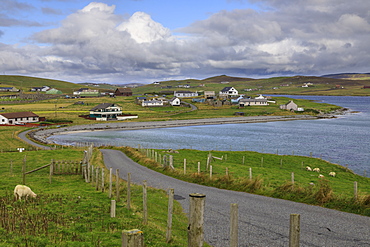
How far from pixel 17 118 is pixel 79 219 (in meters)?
120

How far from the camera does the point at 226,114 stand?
164 metres

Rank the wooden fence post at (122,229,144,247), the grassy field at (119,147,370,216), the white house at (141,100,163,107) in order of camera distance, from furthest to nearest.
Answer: the white house at (141,100,163,107) → the grassy field at (119,147,370,216) → the wooden fence post at (122,229,144,247)

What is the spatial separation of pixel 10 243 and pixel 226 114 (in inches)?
6130

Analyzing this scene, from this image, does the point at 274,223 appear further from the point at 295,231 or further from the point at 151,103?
the point at 151,103

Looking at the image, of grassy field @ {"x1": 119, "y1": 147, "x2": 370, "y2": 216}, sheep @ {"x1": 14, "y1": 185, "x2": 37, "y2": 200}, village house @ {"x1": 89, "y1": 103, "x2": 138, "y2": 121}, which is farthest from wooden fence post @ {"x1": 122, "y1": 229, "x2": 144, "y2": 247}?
village house @ {"x1": 89, "y1": 103, "x2": 138, "y2": 121}

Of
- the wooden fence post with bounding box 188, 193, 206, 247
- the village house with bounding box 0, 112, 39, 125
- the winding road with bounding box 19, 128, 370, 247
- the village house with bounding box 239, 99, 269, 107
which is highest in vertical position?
the village house with bounding box 239, 99, 269, 107

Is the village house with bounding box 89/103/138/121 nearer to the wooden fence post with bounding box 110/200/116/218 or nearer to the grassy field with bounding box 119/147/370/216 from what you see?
the grassy field with bounding box 119/147/370/216

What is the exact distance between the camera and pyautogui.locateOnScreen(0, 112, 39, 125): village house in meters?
118

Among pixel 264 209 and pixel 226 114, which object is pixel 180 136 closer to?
pixel 226 114

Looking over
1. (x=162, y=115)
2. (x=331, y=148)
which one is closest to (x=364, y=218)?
(x=331, y=148)

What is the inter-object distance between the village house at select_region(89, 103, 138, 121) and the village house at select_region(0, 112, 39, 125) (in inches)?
930

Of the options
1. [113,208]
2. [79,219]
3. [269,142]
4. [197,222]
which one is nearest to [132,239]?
[197,222]

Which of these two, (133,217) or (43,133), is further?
(43,133)

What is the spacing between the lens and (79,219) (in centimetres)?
1499
